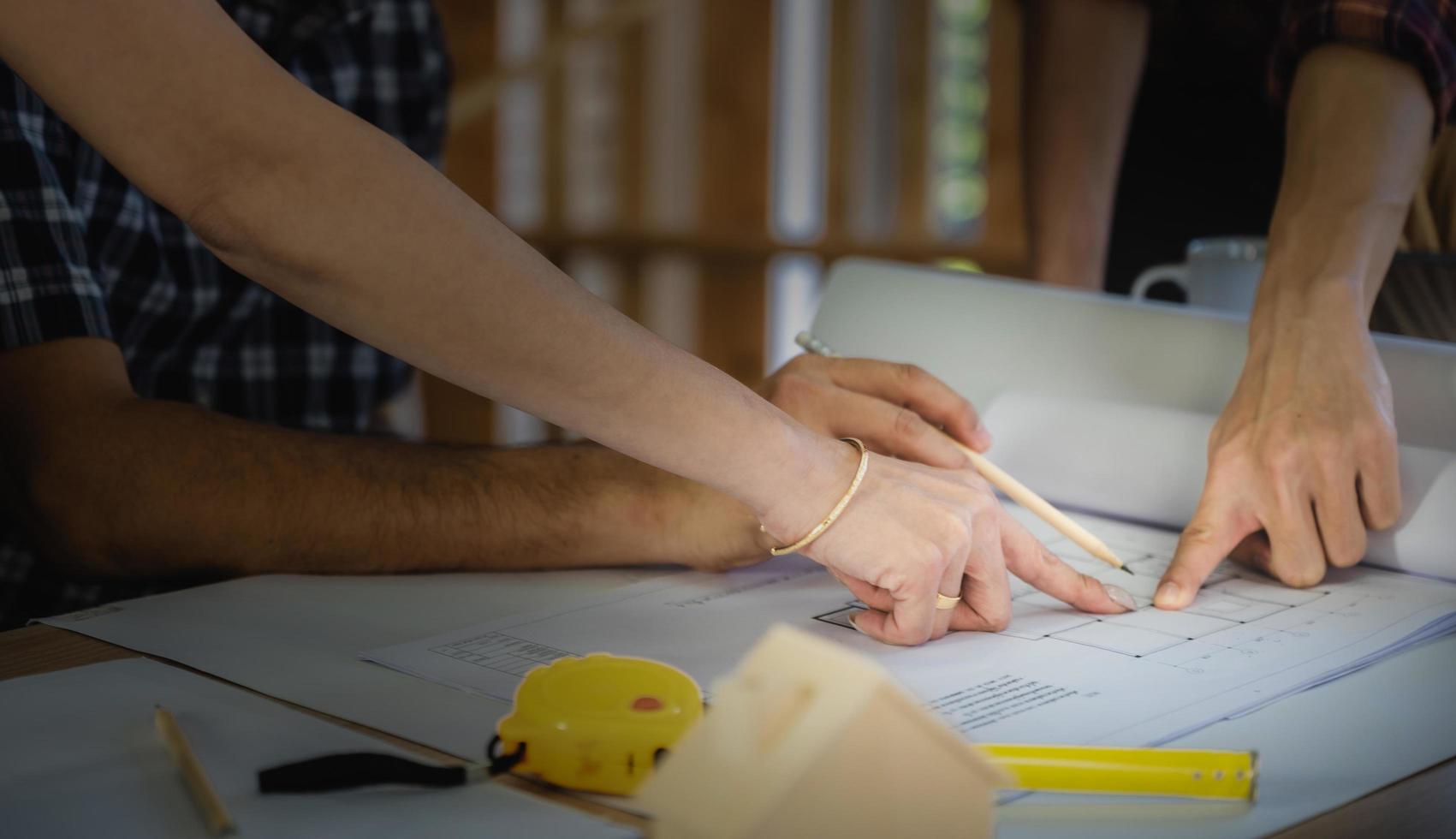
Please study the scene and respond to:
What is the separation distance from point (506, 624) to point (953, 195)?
3733 mm

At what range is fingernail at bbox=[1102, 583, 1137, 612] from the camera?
85cm

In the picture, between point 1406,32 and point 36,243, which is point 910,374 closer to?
point 1406,32

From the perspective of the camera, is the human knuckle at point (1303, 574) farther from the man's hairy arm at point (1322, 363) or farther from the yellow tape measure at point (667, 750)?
the yellow tape measure at point (667, 750)

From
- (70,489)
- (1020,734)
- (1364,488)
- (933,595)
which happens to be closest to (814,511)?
(933,595)

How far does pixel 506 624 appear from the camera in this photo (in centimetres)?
81

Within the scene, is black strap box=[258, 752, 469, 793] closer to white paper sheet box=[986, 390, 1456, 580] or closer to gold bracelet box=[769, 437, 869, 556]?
gold bracelet box=[769, 437, 869, 556]

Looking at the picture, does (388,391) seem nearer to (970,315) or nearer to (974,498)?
(970,315)

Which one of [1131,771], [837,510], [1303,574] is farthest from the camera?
[1303,574]

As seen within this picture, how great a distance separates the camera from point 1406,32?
1.06 meters

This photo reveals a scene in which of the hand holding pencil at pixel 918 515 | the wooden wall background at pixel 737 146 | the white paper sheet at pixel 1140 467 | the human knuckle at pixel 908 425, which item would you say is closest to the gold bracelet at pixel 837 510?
the hand holding pencil at pixel 918 515

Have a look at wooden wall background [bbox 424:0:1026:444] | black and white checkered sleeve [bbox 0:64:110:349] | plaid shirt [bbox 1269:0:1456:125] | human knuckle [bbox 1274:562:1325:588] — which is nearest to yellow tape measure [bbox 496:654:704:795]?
human knuckle [bbox 1274:562:1325:588]

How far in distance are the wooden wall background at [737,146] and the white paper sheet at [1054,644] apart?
10.8ft

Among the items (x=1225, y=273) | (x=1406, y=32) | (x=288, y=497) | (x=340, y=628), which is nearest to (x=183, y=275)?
(x=288, y=497)

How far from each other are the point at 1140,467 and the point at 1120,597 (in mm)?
200
